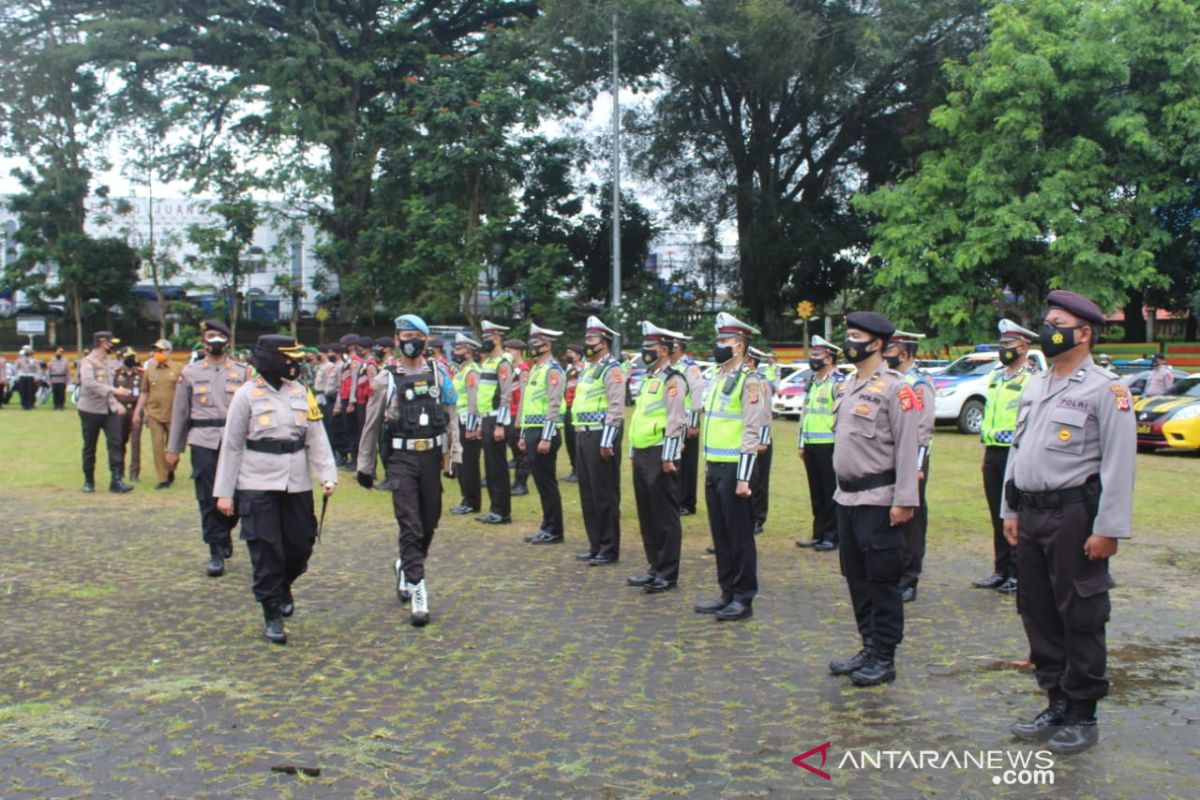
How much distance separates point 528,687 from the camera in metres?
5.79

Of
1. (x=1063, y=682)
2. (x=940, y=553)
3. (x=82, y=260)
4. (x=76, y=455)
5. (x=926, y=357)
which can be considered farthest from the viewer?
(x=82, y=260)

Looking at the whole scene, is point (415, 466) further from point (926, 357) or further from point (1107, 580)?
point (926, 357)

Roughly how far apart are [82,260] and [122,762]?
38879 millimetres

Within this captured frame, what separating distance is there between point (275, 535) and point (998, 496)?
523cm

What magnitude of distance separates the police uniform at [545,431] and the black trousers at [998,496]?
12.7 ft

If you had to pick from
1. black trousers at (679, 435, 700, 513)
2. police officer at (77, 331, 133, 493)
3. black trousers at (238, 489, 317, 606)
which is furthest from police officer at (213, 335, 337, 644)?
police officer at (77, 331, 133, 493)

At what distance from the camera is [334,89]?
3641 cm

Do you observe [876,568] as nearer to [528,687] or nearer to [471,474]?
[528,687]

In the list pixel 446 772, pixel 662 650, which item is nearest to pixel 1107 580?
pixel 662 650

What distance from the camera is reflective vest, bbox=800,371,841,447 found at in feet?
33.5

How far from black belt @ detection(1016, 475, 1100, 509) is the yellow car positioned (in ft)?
48.3

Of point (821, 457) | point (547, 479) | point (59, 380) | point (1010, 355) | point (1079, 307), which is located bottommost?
point (547, 479)

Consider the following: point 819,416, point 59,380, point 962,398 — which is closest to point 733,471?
point 819,416

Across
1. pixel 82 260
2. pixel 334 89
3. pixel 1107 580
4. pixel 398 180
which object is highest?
pixel 334 89
